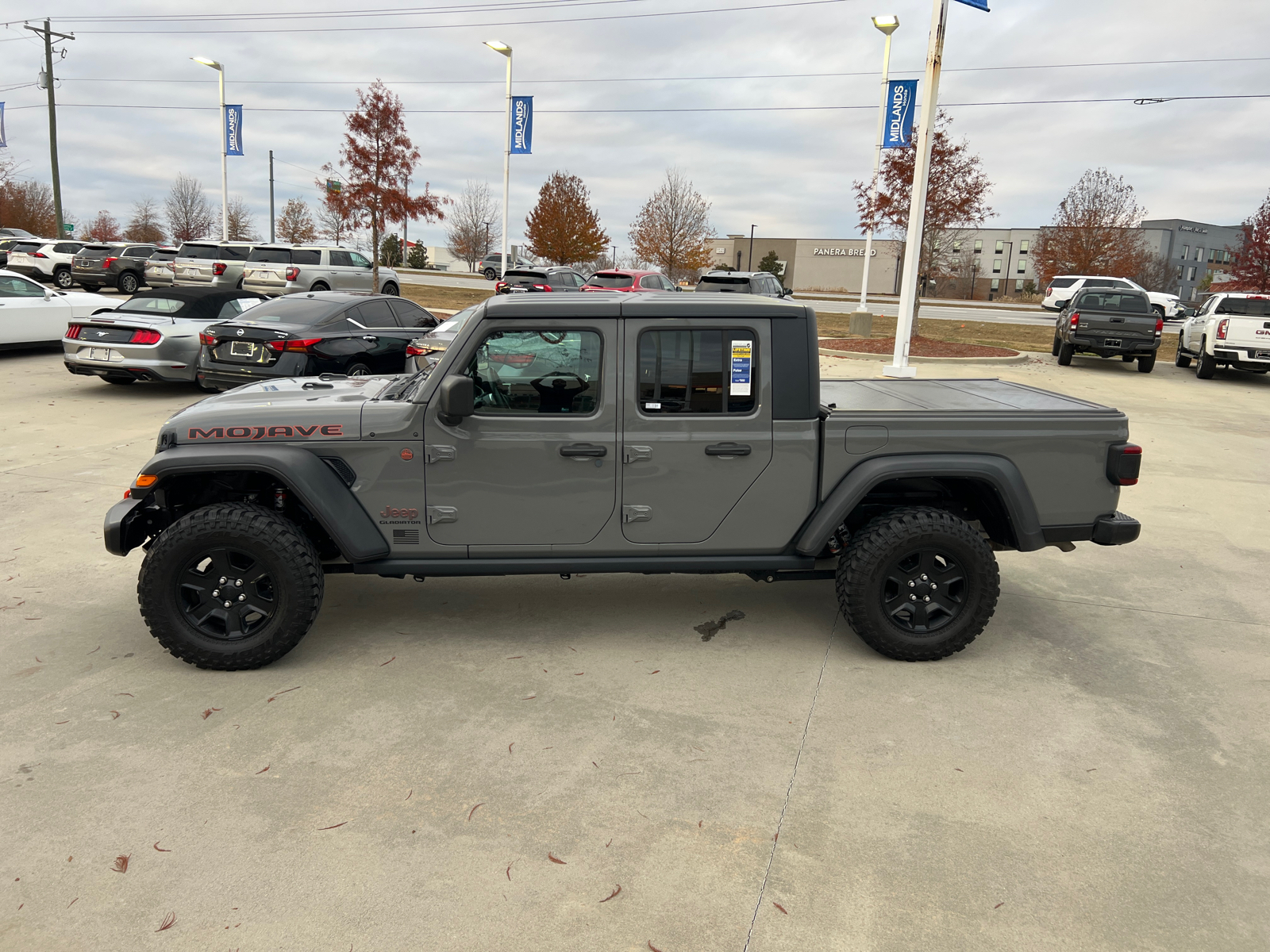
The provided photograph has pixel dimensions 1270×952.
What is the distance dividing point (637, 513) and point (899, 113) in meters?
22.0

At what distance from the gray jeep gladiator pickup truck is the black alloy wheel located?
0.01 metres

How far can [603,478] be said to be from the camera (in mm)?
4438

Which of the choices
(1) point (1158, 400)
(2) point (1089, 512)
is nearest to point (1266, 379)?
(1) point (1158, 400)

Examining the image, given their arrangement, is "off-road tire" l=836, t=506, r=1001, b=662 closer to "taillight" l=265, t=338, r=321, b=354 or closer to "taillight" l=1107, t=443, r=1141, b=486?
"taillight" l=1107, t=443, r=1141, b=486

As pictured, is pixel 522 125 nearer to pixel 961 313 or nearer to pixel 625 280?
pixel 625 280

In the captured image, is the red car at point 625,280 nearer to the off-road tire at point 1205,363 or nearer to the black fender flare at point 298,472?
the off-road tire at point 1205,363

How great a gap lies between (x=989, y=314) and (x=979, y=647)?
3771 centimetres

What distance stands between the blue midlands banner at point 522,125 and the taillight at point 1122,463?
2791 centimetres

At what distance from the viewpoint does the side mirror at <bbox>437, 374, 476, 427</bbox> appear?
13.5ft

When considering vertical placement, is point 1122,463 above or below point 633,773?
above

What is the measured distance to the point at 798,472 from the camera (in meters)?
4.52

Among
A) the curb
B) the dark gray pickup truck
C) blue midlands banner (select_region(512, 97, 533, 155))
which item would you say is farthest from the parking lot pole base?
blue midlands banner (select_region(512, 97, 533, 155))

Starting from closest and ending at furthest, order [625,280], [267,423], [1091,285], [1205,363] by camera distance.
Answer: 1. [267,423]
2. [1205,363]
3. [625,280]
4. [1091,285]

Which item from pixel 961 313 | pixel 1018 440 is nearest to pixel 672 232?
pixel 961 313
